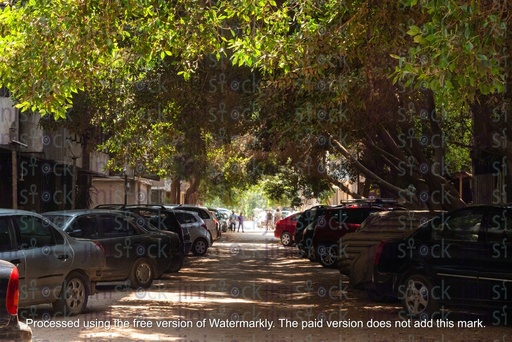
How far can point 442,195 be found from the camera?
73.7 ft

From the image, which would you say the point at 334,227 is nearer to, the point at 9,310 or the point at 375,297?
the point at 375,297

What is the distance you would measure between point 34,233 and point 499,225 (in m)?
6.82

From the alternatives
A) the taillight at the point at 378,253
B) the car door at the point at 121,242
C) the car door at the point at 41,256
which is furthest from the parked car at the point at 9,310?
the car door at the point at 121,242

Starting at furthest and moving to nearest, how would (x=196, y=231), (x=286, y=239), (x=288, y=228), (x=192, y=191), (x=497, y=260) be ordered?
(x=192, y=191) < (x=286, y=239) < (x=288, y=228) < (x=196, y=231) < (x=497, y=260)

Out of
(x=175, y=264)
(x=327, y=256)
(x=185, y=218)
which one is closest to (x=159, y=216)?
(x=175, y=264)

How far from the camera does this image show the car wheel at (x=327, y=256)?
24.4 meters

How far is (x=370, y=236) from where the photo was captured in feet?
59.1

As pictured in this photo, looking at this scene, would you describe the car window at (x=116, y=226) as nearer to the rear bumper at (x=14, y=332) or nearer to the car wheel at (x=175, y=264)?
the car wheel at (x=175, y=264)

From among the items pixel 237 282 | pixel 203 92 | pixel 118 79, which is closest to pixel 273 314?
pixel 237 282

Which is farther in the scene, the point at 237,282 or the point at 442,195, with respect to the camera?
the point at 442,195

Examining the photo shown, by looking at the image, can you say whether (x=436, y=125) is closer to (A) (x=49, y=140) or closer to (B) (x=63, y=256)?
Result: (B) (x=63, y=256)

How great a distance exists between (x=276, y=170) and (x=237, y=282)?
27831 mm

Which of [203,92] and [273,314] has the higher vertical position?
[203,92]

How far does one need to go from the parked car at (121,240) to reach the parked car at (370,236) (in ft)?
13.4
